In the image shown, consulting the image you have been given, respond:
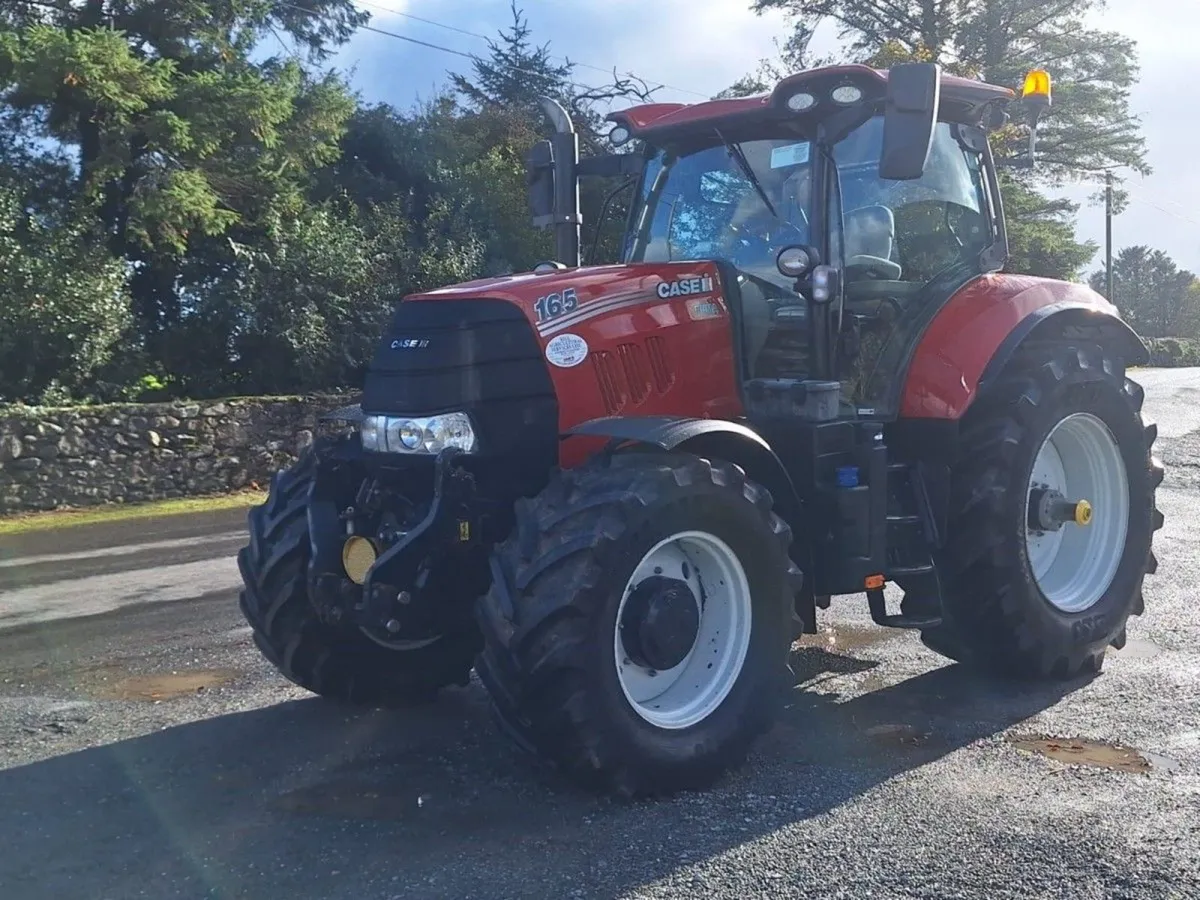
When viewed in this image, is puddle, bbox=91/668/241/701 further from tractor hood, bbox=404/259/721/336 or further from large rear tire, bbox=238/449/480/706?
tractor hood, bbox=404/259/721/336

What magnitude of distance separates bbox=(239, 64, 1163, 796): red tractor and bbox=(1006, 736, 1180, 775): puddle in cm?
69

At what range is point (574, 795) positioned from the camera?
14.7 ft

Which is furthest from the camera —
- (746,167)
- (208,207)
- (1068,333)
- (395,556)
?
(208,207)

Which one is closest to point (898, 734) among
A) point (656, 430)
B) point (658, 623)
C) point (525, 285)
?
point (658, 623)

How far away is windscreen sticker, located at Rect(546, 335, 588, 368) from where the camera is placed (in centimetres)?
484

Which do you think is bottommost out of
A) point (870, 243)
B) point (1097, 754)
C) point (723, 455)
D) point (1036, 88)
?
point (1097, 754)

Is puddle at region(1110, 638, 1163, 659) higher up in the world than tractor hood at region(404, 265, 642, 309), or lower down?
lower down

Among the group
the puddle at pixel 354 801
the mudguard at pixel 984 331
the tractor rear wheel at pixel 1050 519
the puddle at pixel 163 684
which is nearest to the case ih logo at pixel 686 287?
the mudguard at pixel 984 331

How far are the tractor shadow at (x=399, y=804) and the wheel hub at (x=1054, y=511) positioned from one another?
0.85 meters

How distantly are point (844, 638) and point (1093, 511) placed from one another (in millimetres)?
1436

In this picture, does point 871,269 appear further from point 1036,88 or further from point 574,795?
point 574,795

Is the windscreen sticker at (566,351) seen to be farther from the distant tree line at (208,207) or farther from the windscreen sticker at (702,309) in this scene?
the distant tree line at (208,207)

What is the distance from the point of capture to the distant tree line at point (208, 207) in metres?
15.4

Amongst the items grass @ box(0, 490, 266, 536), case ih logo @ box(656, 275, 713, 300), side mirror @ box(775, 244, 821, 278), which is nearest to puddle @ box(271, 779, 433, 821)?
case ih logo @ box(656, 275, 713, 300)
